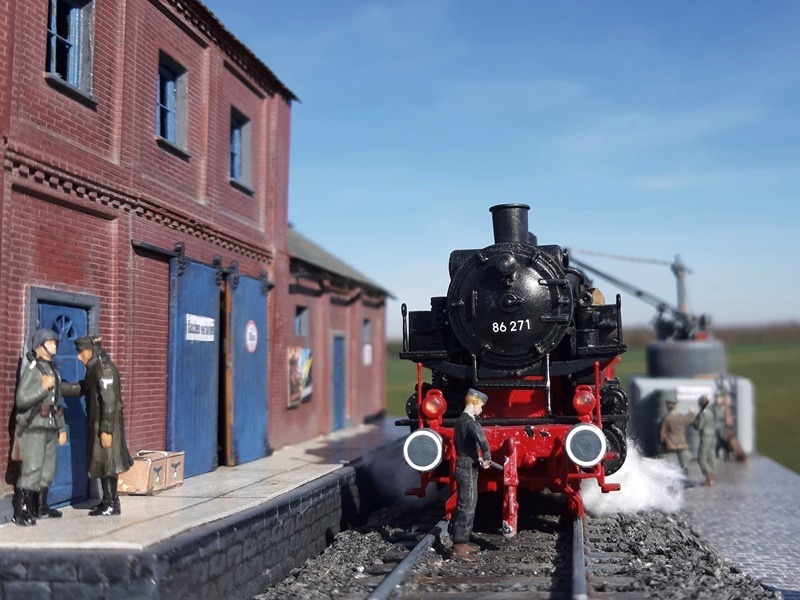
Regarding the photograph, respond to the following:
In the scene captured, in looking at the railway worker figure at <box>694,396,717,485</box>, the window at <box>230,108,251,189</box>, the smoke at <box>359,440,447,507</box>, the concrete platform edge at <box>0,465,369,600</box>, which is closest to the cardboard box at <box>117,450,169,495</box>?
the concrete platform edge at <box>0,465,369,600</box>

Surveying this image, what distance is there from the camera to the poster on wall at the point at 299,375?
1416 cm

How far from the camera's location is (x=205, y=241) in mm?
11031

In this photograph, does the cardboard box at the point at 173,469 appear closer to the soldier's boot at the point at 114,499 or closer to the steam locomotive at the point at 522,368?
the soldier's boot at the point at 114,499

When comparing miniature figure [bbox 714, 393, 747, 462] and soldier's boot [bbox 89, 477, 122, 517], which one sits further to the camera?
miniature figure [bbox 714, 393, 747, 462]

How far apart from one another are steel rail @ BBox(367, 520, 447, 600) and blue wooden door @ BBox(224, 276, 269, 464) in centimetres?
430

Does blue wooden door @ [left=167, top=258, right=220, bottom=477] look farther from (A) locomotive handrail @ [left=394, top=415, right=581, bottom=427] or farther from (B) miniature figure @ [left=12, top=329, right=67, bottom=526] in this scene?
(A) locomotive handrail @ [left=394, top=415, right=581, bottom=427]

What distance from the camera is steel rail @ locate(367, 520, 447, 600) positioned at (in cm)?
597

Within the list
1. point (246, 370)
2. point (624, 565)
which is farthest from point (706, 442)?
point (246, 370)

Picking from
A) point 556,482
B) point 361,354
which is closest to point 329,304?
point 361,354

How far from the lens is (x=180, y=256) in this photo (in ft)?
33.0

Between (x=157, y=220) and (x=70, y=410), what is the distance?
262 cm

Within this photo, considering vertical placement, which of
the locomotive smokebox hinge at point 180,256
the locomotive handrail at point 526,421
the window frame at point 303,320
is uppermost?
the locomotive smokebox hinge at point 180,256

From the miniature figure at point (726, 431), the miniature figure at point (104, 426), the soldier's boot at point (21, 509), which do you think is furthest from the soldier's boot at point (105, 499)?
the miniature figure at point (726, 431)

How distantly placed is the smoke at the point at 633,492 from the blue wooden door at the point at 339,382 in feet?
24.7
